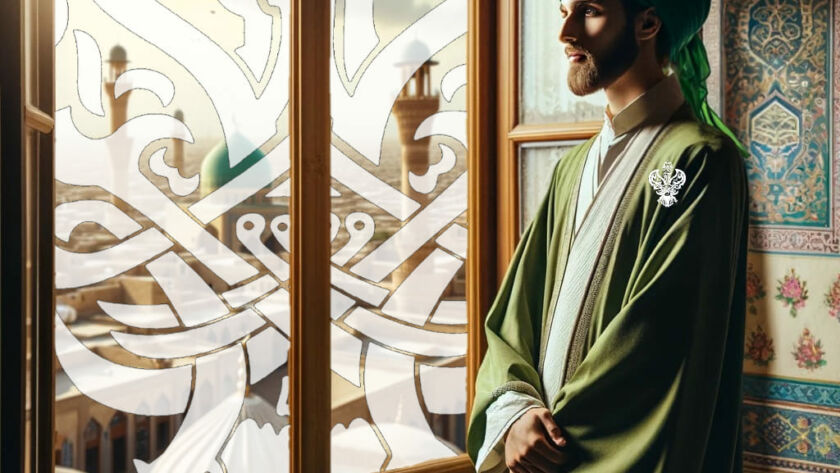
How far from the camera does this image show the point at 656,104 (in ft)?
4.92

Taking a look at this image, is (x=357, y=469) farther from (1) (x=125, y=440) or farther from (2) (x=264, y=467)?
(1) (x=125, y=440)

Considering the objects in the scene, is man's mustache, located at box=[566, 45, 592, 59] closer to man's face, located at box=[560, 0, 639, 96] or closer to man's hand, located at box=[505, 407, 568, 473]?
man's face, located at box=[560, 0, 639, 96]

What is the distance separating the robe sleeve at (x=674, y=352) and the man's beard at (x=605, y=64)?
207 millimetres

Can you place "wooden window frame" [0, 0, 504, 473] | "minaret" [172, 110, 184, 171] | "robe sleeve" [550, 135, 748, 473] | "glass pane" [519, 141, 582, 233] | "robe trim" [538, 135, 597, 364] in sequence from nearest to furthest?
"wooden window frame" [0, 0, 504, 473] → "robe sleeve" [550, 135, 748, 473] → "robe trim" [538, 135, 597, 364] → "minaret" [172, 110, 184, 171] → "glass pane" [519, 141, 582, 233]

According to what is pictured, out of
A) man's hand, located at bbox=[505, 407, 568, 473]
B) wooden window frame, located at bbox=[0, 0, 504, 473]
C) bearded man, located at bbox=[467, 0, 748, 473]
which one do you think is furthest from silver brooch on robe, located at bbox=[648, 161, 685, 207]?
wooden window frame, located at bbox=[0, 0, 504, 473]

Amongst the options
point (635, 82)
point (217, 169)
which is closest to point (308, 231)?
point (217, 169)

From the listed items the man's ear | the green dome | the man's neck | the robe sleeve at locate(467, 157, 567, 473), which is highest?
the man's ear

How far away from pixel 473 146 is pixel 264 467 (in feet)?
3.28

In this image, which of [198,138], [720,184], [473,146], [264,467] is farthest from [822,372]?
[198,138]

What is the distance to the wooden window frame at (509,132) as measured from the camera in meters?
2.22

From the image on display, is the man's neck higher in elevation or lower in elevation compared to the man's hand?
higher

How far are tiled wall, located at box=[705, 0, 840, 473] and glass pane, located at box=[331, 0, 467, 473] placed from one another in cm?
72

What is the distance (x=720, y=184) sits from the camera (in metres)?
1.38

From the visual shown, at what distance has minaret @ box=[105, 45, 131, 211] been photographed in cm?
178
